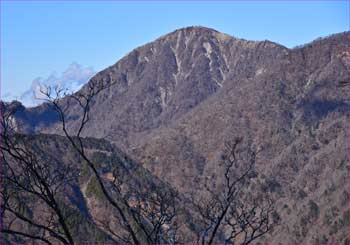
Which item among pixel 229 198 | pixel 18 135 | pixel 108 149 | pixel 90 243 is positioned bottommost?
pixel 229 198

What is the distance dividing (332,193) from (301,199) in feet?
58.7

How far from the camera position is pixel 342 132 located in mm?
A: 191500

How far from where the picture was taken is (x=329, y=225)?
14275cm

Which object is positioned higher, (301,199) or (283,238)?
(301,199)

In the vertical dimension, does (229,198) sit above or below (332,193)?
below

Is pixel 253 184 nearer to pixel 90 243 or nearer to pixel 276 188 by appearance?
pixel 276 188

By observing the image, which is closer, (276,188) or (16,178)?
(16,178)

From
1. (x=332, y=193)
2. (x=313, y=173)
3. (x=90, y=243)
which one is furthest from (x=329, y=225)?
(x=90, y=243)

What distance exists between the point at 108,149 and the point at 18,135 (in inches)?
6615

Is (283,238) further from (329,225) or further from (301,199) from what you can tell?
(301,199)

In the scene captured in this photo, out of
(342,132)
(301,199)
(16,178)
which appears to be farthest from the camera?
(342,132)

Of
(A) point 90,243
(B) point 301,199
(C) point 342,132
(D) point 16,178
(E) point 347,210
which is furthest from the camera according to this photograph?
(C) point 342,132

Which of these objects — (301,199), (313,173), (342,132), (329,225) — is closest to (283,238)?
(329,225)

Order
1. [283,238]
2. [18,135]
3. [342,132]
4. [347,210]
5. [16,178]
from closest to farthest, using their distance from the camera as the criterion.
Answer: [16,178] < [18,135] < [347,210] < [283,238] < [342,132]
